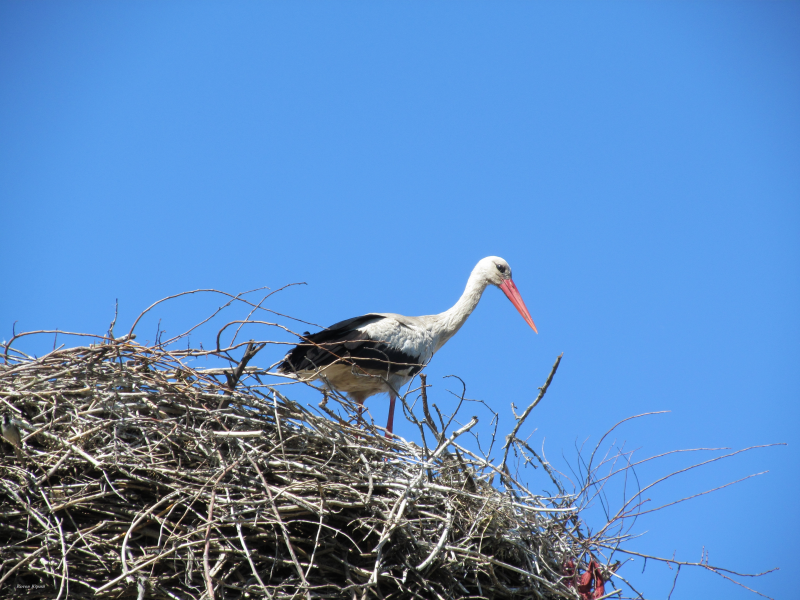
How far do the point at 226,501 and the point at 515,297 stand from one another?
423 cm

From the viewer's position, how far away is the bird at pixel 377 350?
5.14 m

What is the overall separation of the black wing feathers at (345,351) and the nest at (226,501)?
5.12 ft

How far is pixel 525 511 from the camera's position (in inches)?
137

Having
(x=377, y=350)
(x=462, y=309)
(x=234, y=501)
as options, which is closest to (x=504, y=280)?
(x=462, y=309)

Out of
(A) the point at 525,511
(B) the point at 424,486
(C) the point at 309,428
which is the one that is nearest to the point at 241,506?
(C) the point at 309,428

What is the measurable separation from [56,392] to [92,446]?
0.28 metres

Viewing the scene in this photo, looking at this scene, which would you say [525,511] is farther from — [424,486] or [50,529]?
[50,529]

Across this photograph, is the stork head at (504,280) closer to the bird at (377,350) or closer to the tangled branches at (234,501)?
the bird at (377,350)

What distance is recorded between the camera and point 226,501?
295 centimetres

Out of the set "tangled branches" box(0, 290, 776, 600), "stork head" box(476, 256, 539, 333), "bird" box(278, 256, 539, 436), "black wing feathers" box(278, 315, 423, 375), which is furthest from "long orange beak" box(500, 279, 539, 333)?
"tangled branches" box(0, 290, 776, 600)

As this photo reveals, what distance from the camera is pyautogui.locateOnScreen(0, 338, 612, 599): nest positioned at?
2.93 meters

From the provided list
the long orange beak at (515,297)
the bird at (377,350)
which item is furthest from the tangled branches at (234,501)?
the long orange beak at (515,297)

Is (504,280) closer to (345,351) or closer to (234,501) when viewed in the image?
(345,351)

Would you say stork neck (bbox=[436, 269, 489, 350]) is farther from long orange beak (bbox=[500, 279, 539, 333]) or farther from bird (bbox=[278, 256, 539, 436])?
long orange beak (bbox=[500, 279, 539, 333])
